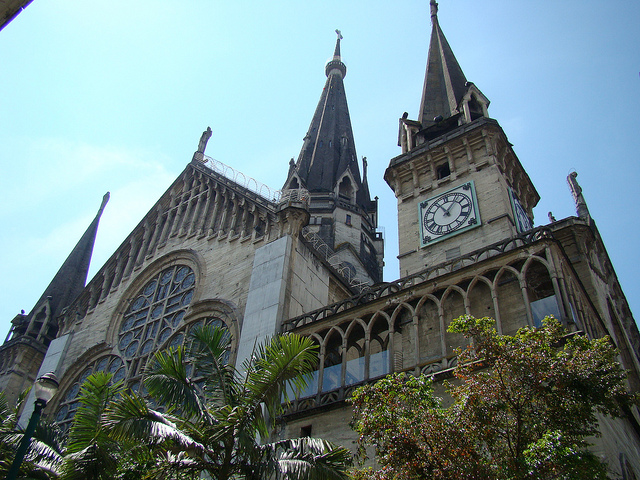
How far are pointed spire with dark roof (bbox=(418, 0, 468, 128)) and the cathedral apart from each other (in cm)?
10

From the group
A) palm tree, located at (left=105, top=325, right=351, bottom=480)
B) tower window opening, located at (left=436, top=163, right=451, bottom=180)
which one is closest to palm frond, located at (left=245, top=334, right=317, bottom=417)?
palm tree, located at (left=105, top=325, right=351, bottom=480)

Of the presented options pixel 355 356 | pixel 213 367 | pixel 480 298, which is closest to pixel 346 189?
pixel 355 356

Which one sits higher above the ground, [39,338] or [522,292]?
[39,338]

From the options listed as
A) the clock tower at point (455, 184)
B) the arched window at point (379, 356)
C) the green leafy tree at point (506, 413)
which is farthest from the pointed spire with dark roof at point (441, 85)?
the green leafy tree at point (506, 413)

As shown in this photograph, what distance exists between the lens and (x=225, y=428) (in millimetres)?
11352

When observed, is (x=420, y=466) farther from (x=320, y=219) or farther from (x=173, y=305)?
(x=320, y=219)

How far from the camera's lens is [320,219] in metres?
41.0

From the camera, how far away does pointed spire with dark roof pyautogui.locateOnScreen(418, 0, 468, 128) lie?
30391 millimetres

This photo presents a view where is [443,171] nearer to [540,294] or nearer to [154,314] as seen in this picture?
[540,294]

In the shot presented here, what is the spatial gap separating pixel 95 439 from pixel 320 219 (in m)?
29.7

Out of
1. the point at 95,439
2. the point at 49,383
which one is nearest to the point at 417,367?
the point at 95,439

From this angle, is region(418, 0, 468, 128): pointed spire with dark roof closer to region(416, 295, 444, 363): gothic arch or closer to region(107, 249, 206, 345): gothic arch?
region(107, 249, 206, 345): gothic arch

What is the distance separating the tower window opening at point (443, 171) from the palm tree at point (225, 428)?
15749 millimetres

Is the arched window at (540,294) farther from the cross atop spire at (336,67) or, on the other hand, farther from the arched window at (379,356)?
the cross atop spire at (336,67)
